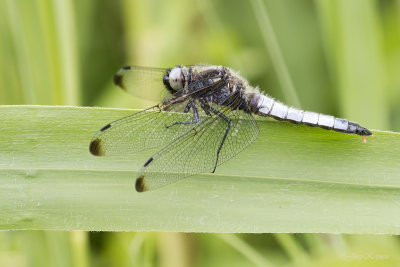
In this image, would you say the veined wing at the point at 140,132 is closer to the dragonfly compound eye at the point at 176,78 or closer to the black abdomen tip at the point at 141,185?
the black abdomen tip at the point at 141,185

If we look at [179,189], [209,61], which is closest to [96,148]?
[179,189]

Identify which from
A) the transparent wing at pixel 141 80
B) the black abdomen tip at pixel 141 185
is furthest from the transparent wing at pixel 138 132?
the transparent wing at pixel 141 80

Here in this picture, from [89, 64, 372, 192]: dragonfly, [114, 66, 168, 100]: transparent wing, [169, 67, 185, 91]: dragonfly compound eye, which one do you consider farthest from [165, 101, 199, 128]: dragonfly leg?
[114, 66, 168, 100]: transparent wing

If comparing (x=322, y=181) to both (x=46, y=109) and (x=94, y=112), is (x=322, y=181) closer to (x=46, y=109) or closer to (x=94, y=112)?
(x=94, y=112)

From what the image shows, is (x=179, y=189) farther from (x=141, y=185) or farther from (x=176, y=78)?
(x=176, y=78)

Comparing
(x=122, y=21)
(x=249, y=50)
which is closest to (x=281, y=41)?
(x=249, y=50)

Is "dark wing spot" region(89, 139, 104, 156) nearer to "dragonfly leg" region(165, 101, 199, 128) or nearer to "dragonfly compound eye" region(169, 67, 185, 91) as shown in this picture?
"dragonfly leg" region(165, 101, 199, 128)
